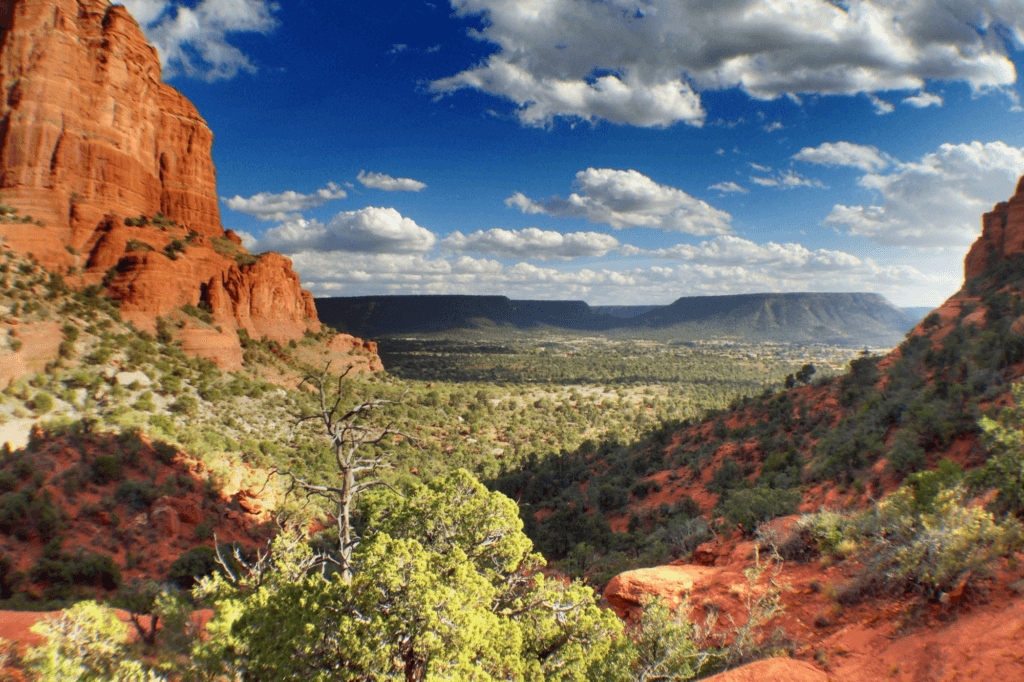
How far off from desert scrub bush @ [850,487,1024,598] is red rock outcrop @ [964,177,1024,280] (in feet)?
130

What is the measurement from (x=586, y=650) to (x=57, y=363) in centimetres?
3088

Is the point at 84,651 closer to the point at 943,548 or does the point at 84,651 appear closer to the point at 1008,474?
the point at 943,548

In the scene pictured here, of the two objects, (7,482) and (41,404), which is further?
(41,404)

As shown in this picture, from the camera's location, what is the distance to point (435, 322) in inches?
7269

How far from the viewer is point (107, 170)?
32781mm

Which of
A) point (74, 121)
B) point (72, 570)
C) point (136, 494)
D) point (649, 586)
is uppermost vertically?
point (74, 121)

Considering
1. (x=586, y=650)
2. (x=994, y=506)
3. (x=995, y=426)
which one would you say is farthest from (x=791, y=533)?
(x=586, y=650)

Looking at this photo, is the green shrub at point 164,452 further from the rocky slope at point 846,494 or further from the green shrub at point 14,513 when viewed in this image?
the rocky slope at point 846,494

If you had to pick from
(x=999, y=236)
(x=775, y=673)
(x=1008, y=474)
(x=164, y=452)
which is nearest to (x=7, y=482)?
(x=164, y=452)

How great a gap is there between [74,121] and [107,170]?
3610 millimetres

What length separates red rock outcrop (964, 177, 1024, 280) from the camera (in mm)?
33181

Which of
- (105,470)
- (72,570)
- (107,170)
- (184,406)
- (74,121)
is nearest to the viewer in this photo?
(72,570)

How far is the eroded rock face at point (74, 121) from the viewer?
29375mm

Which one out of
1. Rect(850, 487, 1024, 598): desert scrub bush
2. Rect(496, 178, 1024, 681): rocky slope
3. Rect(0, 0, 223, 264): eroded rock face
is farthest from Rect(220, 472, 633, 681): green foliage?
Rect(0, 0, 223, 264): eroded rock face
